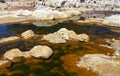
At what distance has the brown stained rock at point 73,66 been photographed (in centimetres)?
2959

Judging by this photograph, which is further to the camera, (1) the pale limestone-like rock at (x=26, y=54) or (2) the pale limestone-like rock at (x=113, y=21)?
(2) the pale limestone-like rock at (x=113, y=21)

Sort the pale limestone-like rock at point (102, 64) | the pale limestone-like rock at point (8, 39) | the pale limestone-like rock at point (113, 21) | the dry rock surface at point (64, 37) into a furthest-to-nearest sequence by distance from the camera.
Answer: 1. the pale limestone-like rock at point (113, 21)
2. the pale limestone-like rock at point (8, 39)
3. the dry rock surface at point (64, 37)
4. the pale limestone-like rock at point (102, 64)

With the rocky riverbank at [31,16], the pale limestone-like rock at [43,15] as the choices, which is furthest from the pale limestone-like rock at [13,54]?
the pale limestone-like rock at [43,15]

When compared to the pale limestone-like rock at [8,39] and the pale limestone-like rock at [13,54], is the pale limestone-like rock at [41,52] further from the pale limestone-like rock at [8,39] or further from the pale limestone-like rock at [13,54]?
the pale limestone-like rock at [8,39]

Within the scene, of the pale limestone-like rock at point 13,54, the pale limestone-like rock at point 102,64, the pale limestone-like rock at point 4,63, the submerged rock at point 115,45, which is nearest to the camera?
the pale limestone-like rock at point 102,64

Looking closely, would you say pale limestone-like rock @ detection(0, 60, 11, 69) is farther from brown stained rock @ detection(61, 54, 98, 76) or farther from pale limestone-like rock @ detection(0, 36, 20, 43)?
pale limestone-like rock @ detection(0, 36, 20, 43)

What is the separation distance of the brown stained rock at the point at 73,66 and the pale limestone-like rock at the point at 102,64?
2.51ft

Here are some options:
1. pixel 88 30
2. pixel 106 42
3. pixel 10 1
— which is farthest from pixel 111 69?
pixel 10 1

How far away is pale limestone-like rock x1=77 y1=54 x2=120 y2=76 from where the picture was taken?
29164 millimetres

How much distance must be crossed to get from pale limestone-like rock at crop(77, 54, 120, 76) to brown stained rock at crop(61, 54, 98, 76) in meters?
0.77

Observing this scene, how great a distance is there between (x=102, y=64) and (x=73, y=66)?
4048 millimetres

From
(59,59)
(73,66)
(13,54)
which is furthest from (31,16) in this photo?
(73,66)

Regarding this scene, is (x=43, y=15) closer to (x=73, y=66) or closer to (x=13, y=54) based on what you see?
(x=13, y=54)

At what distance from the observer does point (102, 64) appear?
101ft
